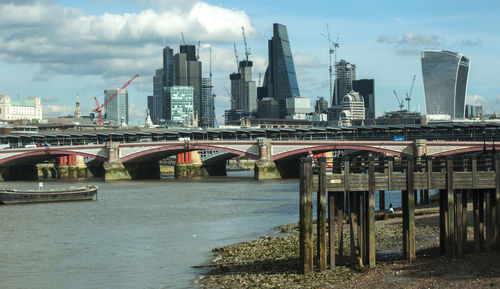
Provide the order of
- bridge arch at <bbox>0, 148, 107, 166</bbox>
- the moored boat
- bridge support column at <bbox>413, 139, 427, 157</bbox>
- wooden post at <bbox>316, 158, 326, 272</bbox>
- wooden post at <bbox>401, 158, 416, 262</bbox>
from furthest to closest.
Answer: bridge arch at <bbox>0, 148, 107, 166</bbox>, bridge support column at <bbox>413, 139, 427, 157</bbox>, the moored boat, wooden post at <bbox>401, 158, 416, 262</bbox>, wooden post at <bbox>316, 158, 326, 272</bbox>

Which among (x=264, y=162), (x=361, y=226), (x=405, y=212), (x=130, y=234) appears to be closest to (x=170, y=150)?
(x=264, y=162)

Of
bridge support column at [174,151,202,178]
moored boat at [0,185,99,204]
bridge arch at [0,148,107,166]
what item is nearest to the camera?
moored boat at [0,185,99,204]

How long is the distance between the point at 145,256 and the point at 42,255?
5.58m

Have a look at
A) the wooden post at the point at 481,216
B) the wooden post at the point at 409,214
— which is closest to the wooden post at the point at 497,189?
the wooden post at the point at 481,216

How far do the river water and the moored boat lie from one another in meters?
1.35

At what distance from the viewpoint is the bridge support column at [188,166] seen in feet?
385

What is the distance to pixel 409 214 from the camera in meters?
27.4

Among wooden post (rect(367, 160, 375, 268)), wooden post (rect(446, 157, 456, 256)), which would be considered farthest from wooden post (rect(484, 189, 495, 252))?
wooden post (rect(367, 160, 375, 268))

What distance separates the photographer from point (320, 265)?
1069 inches

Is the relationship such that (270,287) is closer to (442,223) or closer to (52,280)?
(442,223)

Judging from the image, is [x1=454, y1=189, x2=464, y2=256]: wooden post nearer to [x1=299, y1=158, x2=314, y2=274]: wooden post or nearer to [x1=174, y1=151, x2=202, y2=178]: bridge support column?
[x1=299, y1=158, x2=314, y2=274]: wooden post

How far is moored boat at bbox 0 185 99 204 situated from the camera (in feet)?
224

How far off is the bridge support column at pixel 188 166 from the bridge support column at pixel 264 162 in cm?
2292

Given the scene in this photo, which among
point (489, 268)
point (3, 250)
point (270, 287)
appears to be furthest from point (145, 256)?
point (489, 268)
